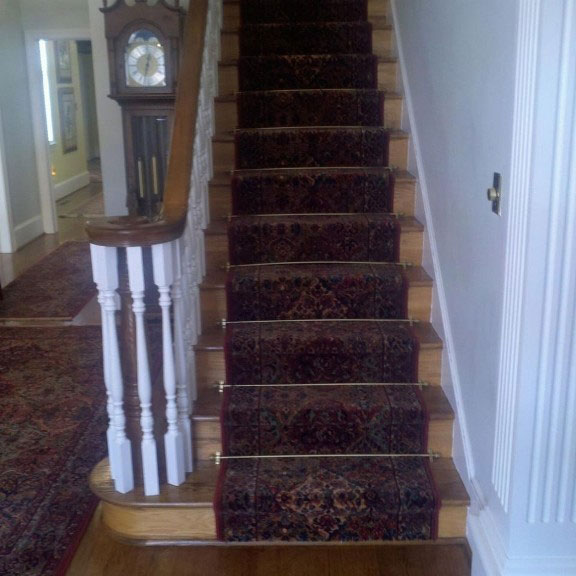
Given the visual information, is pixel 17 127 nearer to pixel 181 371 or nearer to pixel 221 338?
pixel 221 338

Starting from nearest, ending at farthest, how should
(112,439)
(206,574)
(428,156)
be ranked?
(206,574) < (112,439) < (428,156)

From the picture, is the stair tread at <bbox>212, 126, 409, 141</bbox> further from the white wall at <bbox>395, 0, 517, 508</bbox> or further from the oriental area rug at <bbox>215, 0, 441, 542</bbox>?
the white wall at <bbox>395, 0, 517, 508</bbox>

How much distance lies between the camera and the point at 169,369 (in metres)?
1.98

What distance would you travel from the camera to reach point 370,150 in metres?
3.05

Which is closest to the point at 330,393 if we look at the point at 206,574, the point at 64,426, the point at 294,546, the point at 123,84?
the point at 294,546

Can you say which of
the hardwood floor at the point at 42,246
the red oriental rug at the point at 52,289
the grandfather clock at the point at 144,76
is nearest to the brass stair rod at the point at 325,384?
the grandfather clock at the point at 144,76

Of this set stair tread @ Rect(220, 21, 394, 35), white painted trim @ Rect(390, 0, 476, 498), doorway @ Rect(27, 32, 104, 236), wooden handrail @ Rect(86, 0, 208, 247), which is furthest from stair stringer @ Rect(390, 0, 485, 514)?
doorway @ Rect(27, 32, 104, 236)

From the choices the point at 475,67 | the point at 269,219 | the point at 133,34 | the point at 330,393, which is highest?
the point at 133,34

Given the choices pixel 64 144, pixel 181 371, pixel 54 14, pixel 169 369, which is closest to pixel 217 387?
pixel 181 371

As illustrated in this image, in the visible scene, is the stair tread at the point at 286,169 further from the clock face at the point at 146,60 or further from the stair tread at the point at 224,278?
the clock face at the point at 146,60

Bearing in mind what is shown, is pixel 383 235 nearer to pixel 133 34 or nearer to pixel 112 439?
pixel 112 439

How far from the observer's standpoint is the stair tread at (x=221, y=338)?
2.33m

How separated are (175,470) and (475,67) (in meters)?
1.49

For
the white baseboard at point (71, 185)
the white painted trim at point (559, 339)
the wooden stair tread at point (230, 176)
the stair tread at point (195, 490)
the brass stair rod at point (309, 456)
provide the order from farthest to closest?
the white baseboard at point (71, 185) < the wooden stair tread at point (230, 176) < the brass stair rod at point (309, 456) < the stair tread at point (195, 490) < the white painted trim at point (559, 339)
